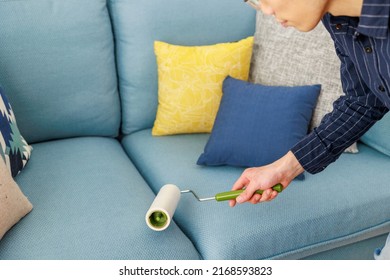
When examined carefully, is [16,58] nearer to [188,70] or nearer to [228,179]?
[188,70]

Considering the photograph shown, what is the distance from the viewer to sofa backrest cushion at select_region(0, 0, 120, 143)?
4.91 ft

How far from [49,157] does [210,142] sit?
532 mm

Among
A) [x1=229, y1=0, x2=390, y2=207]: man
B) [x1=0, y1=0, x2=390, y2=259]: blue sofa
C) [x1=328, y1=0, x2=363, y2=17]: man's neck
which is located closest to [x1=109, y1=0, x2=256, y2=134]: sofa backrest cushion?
[x1=0, y1=0, x2=390, y2=259]: blue sofa

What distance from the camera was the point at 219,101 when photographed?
1.65 metres

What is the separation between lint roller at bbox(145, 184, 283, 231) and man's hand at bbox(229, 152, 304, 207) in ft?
0.04

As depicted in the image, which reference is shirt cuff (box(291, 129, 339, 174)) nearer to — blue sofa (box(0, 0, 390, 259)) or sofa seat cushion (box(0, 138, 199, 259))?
blue sofa (box(0, 0, 390, 259))

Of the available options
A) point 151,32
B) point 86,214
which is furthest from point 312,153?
point 151,32

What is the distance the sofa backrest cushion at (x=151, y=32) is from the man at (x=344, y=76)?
67 centimetres

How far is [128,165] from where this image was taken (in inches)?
60.7

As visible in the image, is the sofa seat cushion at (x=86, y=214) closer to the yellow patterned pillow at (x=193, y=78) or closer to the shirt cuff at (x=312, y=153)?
the yellow patterned pillow at (x=193, y=78)

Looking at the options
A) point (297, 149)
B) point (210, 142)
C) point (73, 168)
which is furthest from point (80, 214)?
point (297, 149)

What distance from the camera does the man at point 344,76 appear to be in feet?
2.63

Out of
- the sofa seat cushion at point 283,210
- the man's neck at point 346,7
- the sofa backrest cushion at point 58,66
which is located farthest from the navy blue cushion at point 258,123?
the man's neck at point 346,7

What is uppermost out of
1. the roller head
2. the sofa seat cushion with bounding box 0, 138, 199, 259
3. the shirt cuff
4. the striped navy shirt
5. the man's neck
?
the man's neck
